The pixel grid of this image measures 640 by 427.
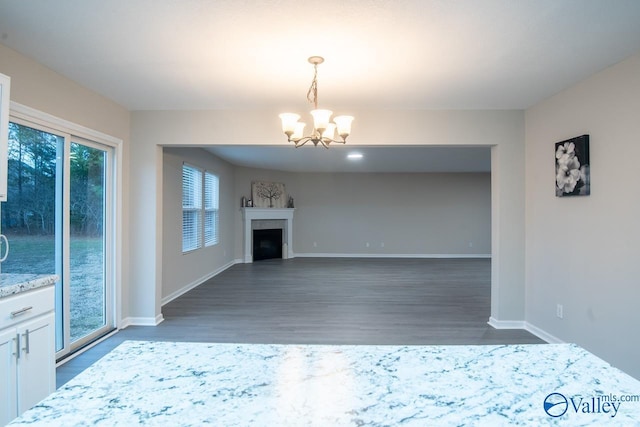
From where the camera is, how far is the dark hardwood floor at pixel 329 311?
11.7 feet

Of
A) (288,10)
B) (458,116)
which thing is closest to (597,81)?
(458,116)

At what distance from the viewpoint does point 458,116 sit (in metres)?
3.90

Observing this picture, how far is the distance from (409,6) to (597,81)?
2034 mm

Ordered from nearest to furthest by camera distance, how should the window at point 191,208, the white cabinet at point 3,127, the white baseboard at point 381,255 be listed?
the white cabinet at point 3,127 < the window at point 191,208 < the white baseboard at point 381,255

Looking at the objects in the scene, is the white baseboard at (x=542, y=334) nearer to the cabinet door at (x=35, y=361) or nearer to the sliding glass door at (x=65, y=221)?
the cabinet door at (x=35, y=361)

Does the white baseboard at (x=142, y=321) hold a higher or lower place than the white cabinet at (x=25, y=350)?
lower

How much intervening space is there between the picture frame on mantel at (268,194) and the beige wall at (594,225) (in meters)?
6.36

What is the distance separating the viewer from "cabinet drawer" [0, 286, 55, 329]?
1755 millimetres

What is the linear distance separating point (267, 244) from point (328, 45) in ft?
23.6

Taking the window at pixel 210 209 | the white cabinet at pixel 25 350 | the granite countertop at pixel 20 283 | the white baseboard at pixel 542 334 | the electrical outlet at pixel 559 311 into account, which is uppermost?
the window at pixel 210 209

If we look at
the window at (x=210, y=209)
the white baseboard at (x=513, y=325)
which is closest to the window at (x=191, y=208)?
the window at (x=210, y=209)

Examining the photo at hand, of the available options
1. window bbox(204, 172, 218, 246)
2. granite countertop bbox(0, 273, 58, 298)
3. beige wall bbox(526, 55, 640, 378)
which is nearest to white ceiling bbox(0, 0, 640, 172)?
beige wall bbox(526, 55, 640, 378)

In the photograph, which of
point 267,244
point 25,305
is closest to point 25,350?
point 25,305

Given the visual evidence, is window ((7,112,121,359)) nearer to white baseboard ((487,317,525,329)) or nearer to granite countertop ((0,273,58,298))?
granite countertop ((0,273,58,298))
